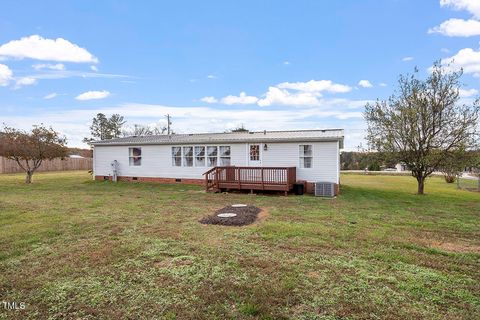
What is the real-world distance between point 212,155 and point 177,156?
2207 millimetres

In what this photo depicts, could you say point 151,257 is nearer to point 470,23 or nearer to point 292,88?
point 470,23

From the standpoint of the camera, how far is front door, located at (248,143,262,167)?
563 inches

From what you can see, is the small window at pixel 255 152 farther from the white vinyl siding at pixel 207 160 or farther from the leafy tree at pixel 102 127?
the leafy tree at pixel 102 127

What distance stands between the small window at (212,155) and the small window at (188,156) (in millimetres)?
1077

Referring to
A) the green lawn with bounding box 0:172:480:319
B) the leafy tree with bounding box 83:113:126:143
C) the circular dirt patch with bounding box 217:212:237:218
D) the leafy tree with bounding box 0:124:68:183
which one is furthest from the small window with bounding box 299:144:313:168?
the leafy tree with bounding box 83:113:126:143

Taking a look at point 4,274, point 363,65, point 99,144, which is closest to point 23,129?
point 99,144

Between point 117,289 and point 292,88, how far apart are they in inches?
812

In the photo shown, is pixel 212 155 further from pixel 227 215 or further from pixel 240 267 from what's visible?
pixel 240 267

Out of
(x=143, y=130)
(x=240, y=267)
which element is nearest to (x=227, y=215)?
(x=240, y=267)

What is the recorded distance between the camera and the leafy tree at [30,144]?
656 inches

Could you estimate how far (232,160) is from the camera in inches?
587

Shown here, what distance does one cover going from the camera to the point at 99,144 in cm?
1855

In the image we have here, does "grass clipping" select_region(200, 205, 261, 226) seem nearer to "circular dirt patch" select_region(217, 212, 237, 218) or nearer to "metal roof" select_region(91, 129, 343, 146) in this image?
"circular dirt patch" select_region(217, 212, 237, 218)

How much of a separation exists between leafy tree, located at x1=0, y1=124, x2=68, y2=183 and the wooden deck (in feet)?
34.2
